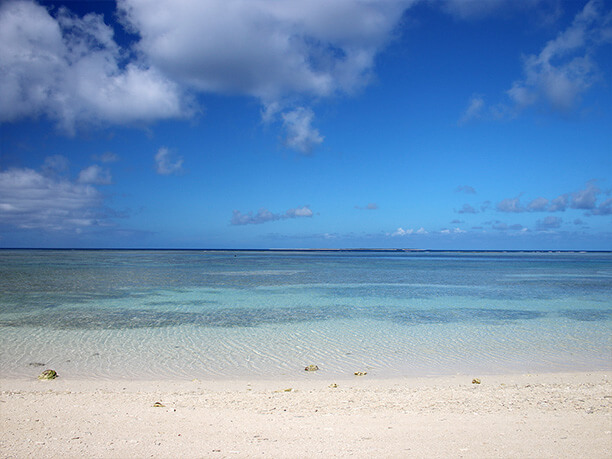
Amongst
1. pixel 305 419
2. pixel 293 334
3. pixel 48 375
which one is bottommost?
pixel 293 334

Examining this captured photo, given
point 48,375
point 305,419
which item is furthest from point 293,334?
point 305,419

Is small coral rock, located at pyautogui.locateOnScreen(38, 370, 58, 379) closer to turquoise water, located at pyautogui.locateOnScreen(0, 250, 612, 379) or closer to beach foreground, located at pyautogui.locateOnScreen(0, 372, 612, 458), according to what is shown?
beach foreground, located at pyautogui.locateOnScreen(0, 372, 612, 458)

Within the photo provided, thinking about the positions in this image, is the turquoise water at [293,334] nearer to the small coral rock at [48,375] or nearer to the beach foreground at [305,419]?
the small coral rock at [48,375]

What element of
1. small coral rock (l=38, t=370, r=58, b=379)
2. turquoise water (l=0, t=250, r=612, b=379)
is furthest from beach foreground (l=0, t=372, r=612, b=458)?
turquoise water (l=0, t=250, r=612, b=379)

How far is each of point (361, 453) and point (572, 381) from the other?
6.36 metres

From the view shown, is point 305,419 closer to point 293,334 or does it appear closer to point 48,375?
point 48,375

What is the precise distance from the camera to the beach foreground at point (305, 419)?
196 inches

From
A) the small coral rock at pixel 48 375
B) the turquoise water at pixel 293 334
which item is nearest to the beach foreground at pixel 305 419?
the small coral rock at pixel 48 375

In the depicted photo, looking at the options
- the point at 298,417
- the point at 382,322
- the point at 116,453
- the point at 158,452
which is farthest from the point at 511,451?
the point at 382,322

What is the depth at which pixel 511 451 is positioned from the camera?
4898 mm

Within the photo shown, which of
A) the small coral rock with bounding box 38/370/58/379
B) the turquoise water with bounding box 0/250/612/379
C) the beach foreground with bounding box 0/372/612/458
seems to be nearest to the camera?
the beach foreground with bounding box 0/372/612/458

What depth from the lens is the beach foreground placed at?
196 inches

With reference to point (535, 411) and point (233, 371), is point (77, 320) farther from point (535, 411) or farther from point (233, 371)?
point (535, 411)

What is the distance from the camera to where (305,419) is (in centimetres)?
604
